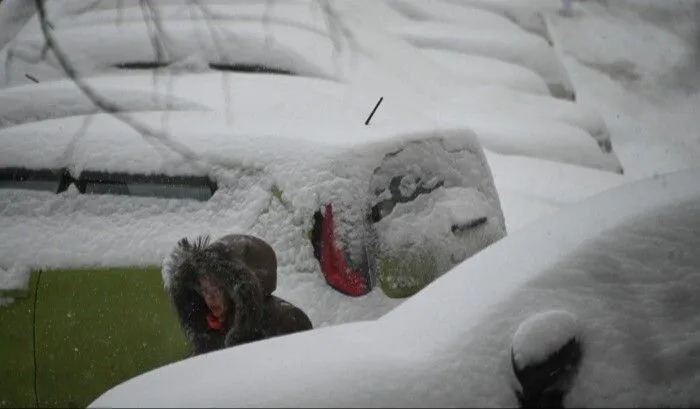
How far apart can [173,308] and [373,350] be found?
1551 millimetres

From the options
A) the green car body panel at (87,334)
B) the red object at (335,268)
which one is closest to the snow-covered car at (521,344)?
the red object at (335,268)

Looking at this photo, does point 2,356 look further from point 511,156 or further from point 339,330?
point 511,156

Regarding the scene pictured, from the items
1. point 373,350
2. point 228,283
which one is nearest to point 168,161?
point 228,283

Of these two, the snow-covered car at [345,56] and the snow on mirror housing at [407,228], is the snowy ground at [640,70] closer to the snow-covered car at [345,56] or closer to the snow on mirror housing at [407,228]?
the snow-covered car at [345,56]

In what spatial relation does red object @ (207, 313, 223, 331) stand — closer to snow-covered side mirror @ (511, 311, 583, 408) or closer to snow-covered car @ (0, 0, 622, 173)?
snow-covered side mirror @ (511, 311, 583, 408)

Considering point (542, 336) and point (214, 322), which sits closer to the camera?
point (542, 336)

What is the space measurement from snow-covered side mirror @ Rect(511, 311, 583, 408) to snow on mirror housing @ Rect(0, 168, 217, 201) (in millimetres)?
1976

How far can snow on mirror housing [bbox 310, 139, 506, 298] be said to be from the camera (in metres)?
3.21

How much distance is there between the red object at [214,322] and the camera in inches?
120

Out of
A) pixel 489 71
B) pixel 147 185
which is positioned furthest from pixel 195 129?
pixel 489 71

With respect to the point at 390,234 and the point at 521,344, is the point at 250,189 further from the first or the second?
the point at 521,344

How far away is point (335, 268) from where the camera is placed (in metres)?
3.21

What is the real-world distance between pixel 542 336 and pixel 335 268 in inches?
59.2

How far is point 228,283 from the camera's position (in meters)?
2.98
